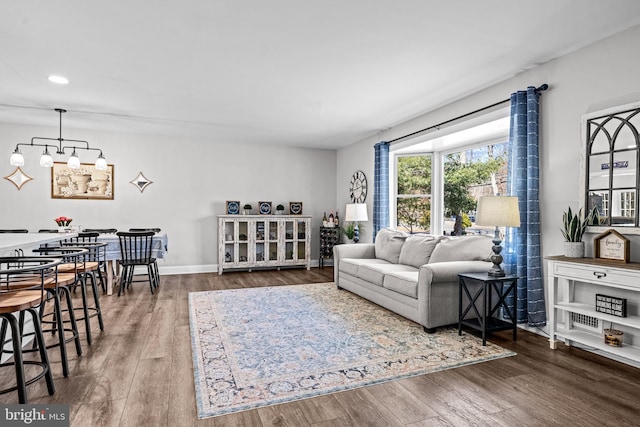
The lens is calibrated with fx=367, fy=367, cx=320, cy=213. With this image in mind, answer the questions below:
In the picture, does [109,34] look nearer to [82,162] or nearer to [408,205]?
[82,162]

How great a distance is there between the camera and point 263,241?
6988 millimetres

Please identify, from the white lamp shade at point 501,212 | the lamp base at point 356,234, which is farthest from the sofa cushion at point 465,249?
the lamp base at point 356,234

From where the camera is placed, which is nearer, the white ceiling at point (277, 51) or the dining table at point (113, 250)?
the white ceiling at point (277, 51)

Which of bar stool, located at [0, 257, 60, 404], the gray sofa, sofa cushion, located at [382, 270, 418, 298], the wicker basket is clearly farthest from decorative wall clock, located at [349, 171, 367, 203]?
bar stool, located at [0, 257, 60, 404]

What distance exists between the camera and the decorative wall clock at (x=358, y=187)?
6781 millimetres

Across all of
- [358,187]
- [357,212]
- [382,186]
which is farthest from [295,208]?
[382,186]

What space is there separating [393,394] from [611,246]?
207 centimetres

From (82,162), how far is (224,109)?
10.2 feet

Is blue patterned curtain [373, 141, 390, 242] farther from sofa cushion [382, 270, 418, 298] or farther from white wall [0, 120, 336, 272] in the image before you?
white wall [0, 120, 336, 272]

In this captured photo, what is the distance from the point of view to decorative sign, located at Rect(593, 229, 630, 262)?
2.74 metres

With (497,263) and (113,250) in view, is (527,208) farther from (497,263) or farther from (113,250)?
(113,250)

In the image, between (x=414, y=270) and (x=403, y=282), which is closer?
(x=403, y=282)

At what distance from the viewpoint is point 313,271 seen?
7.11 m

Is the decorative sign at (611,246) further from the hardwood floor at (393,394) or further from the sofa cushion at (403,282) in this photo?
the sofa cushion at (403,282)
